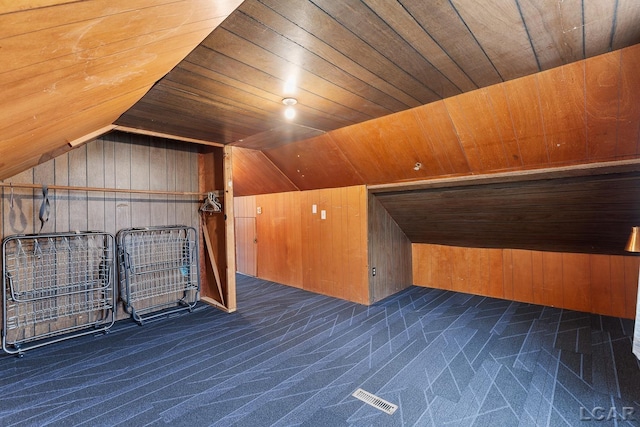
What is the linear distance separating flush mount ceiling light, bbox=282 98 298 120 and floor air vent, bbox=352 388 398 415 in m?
2.18

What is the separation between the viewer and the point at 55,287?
2.93 m

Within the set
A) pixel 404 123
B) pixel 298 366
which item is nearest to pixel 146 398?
pixel 298 366

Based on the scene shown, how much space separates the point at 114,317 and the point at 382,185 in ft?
11.4

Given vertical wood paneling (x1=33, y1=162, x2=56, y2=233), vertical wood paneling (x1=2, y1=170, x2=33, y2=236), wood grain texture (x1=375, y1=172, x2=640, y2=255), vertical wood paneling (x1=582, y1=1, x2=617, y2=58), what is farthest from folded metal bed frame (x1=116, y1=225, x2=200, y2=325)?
vertical wood paneling (x1=582, y1=1, x2=617, y2=58)

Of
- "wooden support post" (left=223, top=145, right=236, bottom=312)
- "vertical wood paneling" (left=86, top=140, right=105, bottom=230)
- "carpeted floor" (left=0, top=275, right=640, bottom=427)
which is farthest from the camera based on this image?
"wooden support post" (left=223, top=145, right=236, bottom=312)

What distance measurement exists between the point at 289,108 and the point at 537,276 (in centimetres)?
384

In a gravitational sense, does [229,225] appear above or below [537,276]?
above

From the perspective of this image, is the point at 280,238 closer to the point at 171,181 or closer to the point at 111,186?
the point at 171,181

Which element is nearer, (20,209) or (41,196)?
(20,209)

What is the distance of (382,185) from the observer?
3.77 meters

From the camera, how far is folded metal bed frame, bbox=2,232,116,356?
9.25ft

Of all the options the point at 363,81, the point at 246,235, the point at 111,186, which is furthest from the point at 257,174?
the point at 363,81

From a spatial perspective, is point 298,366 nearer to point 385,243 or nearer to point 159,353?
point 159,353

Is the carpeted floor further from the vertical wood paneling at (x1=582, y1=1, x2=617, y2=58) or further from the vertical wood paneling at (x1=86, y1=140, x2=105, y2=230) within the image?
the vertical wood paneling at (x1=582, y1=1, x2=617, y2=58)
